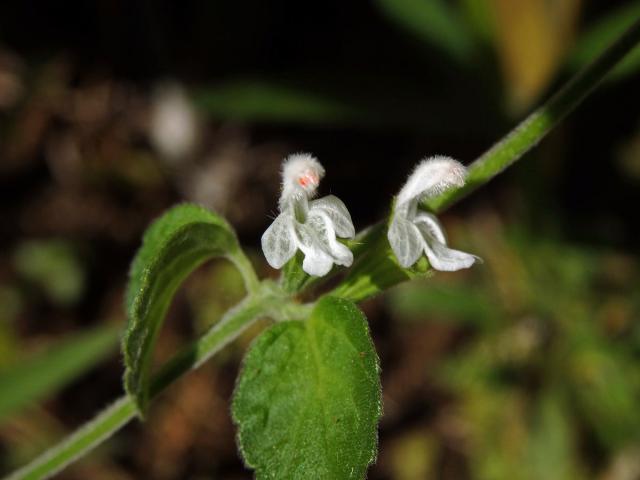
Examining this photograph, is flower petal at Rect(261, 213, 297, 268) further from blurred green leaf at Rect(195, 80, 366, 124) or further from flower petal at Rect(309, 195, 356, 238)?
blurred green leaf at Rect(195, 80, 366, 124)

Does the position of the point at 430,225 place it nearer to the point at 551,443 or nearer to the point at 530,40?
the point at 530,40

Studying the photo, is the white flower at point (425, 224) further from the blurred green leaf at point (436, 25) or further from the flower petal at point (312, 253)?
the blurred green leaf at point (436, 25)

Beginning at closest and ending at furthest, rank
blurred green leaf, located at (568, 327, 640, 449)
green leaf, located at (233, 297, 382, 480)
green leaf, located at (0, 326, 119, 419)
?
green leaf, located at (233, 297, 382, 480) < green leaf, located at (0, 326, 119, 419) < blurred green leaf, located at (568, 327, 640, 449)

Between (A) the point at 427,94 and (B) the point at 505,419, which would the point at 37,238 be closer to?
(A) the point at 427,94

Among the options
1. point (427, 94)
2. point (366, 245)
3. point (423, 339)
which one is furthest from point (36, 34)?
point (366, 245)

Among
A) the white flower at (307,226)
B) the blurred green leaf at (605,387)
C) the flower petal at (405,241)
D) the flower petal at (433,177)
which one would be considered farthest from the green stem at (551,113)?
the blurred green leaf at (605,387)

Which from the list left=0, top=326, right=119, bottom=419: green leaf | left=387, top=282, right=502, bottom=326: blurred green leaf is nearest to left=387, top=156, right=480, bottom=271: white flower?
left=0, top=326, right=119, bottom=419: green leaf

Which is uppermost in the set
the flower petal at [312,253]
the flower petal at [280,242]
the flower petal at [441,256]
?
the flower petal at [280,242]

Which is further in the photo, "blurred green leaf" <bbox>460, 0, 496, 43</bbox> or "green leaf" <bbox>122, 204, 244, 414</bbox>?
"blurred green leaf" <bbox>460, 0, 496, 43</bbox>
